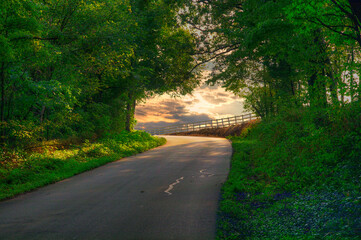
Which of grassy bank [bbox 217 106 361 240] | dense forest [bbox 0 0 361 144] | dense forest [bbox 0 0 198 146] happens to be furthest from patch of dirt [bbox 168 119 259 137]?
grassy bank [bbox 217 106 361 240]

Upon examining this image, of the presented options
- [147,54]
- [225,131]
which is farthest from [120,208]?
[225,131]

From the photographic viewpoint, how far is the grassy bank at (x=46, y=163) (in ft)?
30.0

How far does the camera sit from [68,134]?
54.9 feet

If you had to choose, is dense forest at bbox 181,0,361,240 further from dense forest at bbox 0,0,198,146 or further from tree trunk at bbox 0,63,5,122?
tree trunk at bbox 0,63,5,122

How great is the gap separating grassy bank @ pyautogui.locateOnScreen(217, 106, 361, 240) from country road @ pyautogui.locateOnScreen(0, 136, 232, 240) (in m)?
0.64

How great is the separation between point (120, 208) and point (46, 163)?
6335mm

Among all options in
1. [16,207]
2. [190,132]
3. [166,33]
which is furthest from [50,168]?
[190,132]

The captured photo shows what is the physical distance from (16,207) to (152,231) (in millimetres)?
4182

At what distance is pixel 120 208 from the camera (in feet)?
21.8

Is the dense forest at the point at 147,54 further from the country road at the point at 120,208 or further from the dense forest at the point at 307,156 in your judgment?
the country road at the point at 120,208

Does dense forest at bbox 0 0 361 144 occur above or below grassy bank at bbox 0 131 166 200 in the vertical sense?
above

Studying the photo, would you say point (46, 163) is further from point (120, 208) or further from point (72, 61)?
point (120, 208)

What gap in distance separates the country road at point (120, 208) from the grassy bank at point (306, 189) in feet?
2.08

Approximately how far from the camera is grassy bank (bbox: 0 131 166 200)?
916 cm
